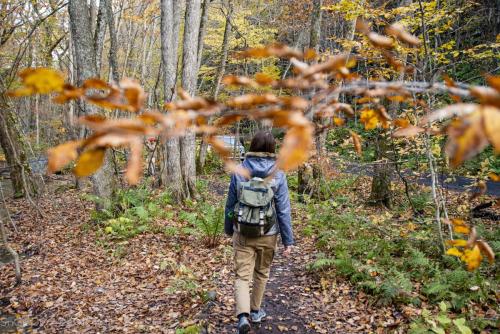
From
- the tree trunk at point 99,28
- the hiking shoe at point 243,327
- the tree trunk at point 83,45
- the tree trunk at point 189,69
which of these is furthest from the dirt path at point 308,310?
the tree trunk at point 99,28

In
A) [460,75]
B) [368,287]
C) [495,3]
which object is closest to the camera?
[368,287]

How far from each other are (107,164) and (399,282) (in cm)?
700

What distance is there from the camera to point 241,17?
18703 mm

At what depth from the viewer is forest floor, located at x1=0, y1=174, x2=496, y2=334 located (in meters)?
4.52

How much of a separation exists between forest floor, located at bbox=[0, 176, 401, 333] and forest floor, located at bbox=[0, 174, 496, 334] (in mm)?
16

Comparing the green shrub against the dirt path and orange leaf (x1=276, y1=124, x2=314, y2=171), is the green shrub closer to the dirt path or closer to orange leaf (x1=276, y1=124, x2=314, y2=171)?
the dirt path

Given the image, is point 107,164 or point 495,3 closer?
point 107,164

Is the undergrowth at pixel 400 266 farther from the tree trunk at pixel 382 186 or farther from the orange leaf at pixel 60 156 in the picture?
the orange leaf at pixel 60 156

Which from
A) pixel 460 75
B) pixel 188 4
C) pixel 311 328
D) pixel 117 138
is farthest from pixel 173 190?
pixel 460 75

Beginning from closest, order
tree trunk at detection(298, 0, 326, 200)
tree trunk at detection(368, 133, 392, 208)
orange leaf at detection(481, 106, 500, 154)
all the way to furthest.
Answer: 1. orange leaf at detection(481, 106, 500, 154)
2. tree trunk at detection(368, 133, 392, 208)
3. tree trunk at detection(298, 0, 326, 200)

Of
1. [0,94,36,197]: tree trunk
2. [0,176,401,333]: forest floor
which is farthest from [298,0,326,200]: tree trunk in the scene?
[0,94,36,197]: tree trunk

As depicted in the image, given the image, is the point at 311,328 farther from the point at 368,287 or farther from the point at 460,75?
the point at 460,75

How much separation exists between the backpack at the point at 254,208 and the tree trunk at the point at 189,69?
593 cm

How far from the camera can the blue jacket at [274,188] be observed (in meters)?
3.70
